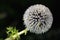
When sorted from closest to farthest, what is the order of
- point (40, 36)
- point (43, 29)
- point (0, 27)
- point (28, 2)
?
1. point (43, 29)
2. point (40, 36)
3. point (0, 27)
4. point (28, 2)

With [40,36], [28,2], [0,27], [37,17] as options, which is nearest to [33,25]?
[37,17]

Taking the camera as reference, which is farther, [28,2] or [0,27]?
[28,2]

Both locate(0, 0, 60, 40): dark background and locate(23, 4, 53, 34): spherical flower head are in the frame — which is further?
locate(0, 0, 60, 40): dark background

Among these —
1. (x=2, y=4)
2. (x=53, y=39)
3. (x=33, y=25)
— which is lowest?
(x=53, y=39)

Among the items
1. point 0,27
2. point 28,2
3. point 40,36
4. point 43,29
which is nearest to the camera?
point 43,29

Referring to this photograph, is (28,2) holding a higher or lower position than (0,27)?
higher

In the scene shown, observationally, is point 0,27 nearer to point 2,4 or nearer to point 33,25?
point 2,4

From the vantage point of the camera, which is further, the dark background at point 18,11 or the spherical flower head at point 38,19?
the dark background at point 18,11

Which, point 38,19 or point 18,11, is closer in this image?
point 38,19
